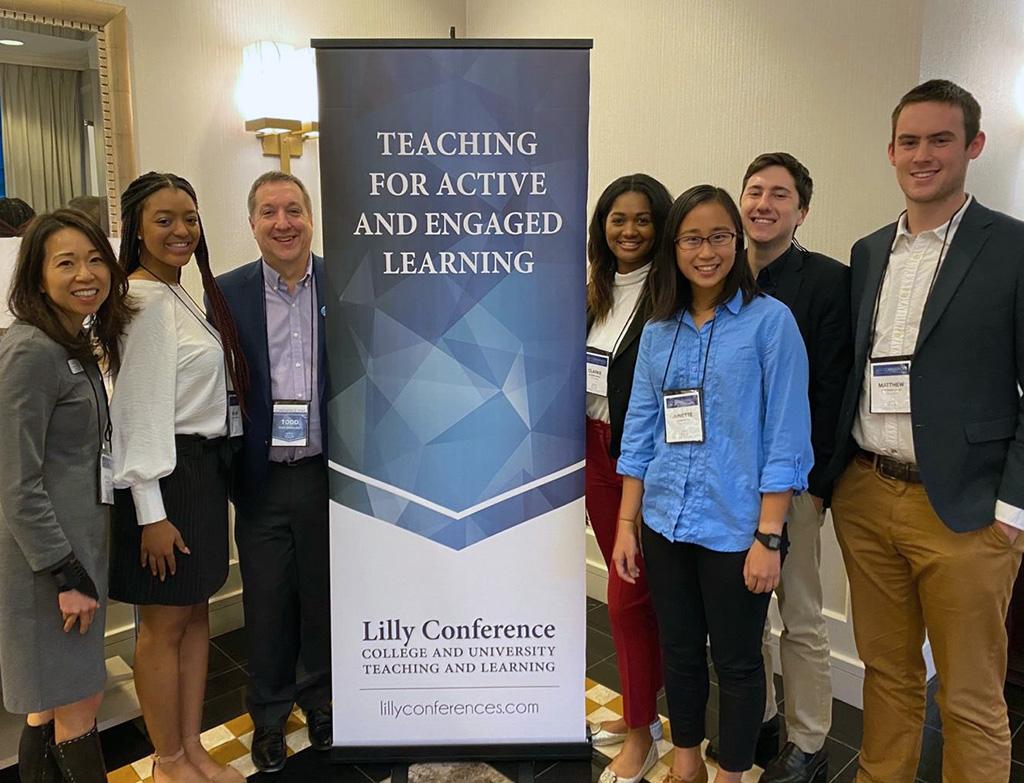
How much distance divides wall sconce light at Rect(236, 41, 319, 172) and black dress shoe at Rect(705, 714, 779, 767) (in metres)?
2.60

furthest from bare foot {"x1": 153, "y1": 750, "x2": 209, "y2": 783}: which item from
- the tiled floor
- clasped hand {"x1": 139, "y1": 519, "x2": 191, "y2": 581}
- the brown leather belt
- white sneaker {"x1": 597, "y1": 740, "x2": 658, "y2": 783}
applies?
the brown leather belt

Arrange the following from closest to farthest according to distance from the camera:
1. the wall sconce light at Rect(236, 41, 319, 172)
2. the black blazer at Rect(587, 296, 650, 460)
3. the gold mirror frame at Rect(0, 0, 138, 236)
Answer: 1. the black blazer at Rect(587, 296, 650, 460)
2. the gold mirror frame at Rect(0, 0, 138, 236)
3. the wall sconce light at Rect(236, 41, 319, 172)

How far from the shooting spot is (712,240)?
1733 mm

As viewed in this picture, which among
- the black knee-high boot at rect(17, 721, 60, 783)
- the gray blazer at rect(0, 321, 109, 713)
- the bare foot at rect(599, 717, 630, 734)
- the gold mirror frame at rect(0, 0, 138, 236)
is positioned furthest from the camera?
the gold mirror frame at rect(0, 0, 138, 236)

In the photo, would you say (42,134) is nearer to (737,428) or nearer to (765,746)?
(737,428)

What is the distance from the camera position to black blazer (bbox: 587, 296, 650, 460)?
1987 millimetres

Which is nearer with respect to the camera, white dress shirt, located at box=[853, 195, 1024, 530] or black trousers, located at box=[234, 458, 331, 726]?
white dress shirt, located at box=[853, 195, 1024, 530]

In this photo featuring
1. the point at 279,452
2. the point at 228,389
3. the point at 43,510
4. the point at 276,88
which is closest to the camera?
the point at 43,510

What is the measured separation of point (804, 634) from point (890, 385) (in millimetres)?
752

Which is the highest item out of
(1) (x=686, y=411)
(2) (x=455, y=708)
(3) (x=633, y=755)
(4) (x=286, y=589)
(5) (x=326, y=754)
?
(1) (x=686, y=411)

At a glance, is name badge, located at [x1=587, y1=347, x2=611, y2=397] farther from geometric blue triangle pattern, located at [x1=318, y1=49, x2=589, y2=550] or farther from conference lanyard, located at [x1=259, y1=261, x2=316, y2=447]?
conference lanyard, located at [x1=259, y1=261, x2=316, y2=447]

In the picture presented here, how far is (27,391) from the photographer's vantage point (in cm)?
165

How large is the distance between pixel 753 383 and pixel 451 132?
88 centimetres

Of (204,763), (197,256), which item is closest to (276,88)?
(197,256)
